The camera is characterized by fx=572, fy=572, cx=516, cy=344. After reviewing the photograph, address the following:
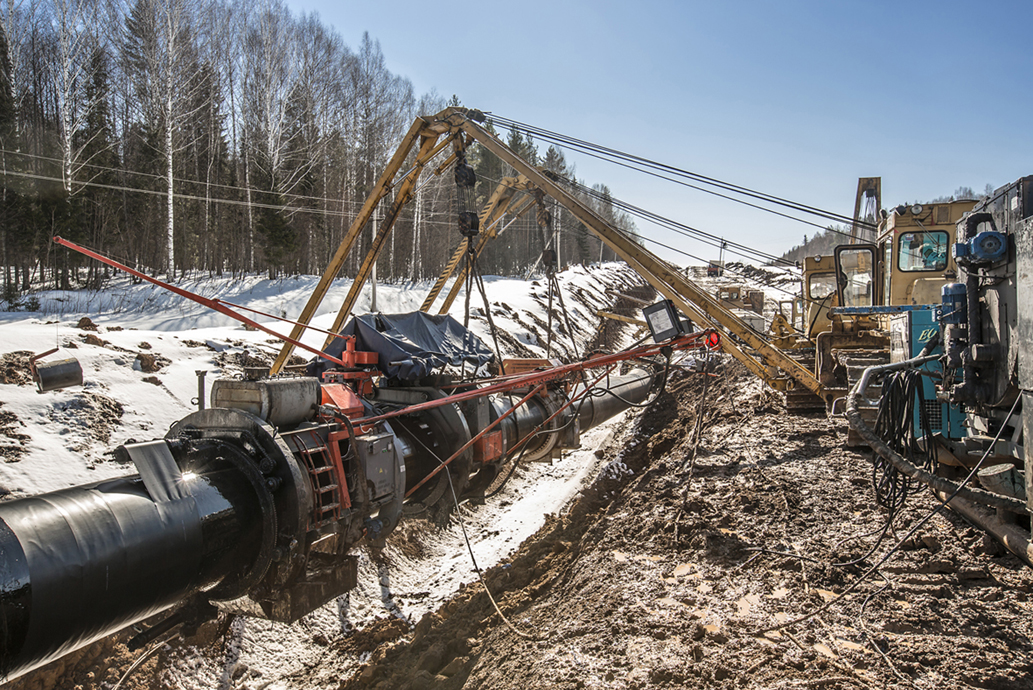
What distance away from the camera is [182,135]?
2353cm

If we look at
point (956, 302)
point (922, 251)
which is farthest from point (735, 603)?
point (922, 251)

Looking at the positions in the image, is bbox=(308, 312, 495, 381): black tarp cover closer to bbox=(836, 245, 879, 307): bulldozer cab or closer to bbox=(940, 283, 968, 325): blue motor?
bbox=(940, 283, 968, 325): blue motor

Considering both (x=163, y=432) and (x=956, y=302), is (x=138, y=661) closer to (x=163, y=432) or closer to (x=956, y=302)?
(x=163, y=432)

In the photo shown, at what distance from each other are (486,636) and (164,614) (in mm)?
Result: 2461

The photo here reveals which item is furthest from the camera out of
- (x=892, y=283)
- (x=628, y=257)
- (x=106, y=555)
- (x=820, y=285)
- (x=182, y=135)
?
(x=182, y=135)

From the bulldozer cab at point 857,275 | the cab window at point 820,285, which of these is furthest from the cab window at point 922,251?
the cab window at point 820,285

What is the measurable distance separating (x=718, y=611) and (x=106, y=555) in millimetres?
3797

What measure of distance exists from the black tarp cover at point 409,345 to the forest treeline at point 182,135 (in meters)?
11.2

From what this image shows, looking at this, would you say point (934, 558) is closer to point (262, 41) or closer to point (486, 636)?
point (486, 636)

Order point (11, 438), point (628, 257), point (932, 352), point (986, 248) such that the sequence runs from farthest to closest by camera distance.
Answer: point (628, 257) → point (11, 438) → point (932, 352) → point (986, 248)

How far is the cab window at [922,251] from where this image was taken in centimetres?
938

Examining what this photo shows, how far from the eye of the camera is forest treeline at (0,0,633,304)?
62.7ft

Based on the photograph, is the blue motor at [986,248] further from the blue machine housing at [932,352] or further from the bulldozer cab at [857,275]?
the bulldozer cab at [857,275]

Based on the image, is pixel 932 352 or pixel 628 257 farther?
pixel 628 257
